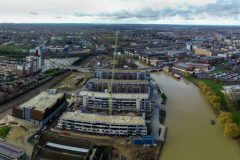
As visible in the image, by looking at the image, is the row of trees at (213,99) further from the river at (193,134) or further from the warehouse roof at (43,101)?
the warehouse roof at (43,101)

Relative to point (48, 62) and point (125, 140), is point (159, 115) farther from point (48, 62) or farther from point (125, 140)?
point (48, 62)

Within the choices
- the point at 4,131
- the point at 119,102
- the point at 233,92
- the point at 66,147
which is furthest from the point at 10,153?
the point at 233,92

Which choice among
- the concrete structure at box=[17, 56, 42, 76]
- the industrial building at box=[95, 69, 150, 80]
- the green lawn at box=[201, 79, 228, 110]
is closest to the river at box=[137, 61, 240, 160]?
the green lawn at box=[201, 79, 228, 110]

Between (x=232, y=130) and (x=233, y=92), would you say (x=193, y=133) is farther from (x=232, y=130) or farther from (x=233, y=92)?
(x=233, y=92)

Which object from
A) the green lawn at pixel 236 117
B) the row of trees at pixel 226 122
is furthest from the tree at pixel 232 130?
the green lawn at pixel 236 117

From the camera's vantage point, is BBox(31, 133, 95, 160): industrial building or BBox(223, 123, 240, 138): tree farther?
BBox(223, 123, 240, 138): tree

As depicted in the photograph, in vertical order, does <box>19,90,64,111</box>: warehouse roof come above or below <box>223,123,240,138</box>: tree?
above

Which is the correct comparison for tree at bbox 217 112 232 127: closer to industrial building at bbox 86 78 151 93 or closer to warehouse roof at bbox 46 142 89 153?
industrial building at bbox 86 78 151 93
